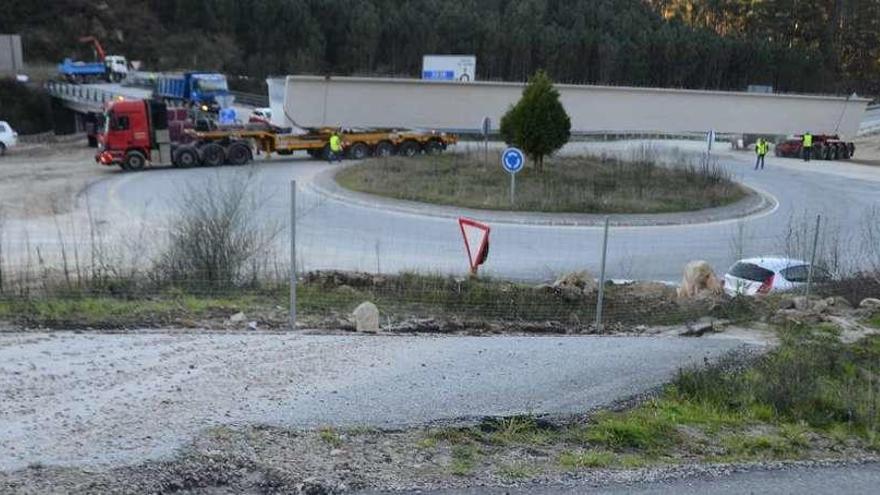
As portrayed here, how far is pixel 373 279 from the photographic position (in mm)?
13734

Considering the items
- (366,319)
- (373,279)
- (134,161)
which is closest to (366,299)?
(373,279)

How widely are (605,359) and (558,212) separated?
18963 mm

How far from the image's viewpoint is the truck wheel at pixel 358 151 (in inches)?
1702

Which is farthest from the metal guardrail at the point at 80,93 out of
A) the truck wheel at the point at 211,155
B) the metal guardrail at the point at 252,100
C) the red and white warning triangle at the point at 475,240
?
the red and white warning triangle at the point at 475,240

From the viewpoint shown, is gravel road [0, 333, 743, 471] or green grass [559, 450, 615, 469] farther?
gravel road [0, 333, 743, 471]

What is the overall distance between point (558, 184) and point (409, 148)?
1513cm

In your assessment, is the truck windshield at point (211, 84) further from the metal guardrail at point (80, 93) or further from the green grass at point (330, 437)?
the green grass at point (330, 437)

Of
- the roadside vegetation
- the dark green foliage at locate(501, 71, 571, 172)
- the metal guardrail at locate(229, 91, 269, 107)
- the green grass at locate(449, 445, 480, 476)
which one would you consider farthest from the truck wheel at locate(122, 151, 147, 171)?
the green grass at locate(449, 445, 480, 476)

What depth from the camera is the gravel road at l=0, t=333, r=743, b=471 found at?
583cm

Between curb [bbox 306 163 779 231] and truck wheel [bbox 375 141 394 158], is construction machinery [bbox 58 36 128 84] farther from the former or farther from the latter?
→ curb [bbox 306 163 779 231]

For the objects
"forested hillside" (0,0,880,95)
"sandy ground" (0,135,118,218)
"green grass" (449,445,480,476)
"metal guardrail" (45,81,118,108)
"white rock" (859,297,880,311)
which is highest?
"forested hillside" (0,0,880,95)

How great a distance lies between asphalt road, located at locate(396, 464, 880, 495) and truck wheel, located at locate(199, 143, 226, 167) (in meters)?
35.1

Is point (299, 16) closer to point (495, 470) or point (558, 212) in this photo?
point (558, 212)

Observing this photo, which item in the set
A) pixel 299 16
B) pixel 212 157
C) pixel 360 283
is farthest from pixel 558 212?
pixel 299 16
